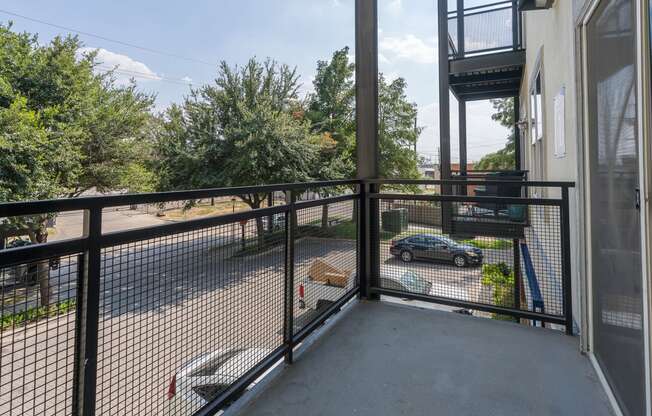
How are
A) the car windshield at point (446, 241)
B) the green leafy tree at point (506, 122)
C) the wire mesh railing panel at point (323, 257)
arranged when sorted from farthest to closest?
the green leafy tree at point (506, 122)
the car windshield at point (446, 241)
the wire mesh railing panel at point (323, 257)

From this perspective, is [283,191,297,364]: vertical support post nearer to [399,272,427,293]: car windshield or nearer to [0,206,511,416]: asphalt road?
[0,206,511,416]: asphalt road

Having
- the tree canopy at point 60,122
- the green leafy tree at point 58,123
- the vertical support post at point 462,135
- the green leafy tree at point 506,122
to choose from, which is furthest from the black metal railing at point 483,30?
the green leafy tree at point 506,122

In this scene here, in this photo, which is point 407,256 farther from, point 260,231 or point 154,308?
point 154,308

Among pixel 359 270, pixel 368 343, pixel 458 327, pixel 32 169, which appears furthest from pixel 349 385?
pixel 32 169

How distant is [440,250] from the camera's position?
2537 mm

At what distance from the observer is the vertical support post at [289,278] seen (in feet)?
6.06

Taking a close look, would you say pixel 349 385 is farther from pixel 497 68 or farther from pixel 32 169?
pixel 32 169

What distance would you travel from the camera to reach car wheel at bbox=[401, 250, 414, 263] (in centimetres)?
264

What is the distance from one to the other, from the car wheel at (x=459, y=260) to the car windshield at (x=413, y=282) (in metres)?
0.29

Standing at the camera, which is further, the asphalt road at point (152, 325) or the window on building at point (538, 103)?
the window on building at point (538, 103)

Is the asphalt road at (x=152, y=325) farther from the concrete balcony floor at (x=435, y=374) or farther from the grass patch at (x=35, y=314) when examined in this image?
the concrete balcony floor at (x=435, y=374)

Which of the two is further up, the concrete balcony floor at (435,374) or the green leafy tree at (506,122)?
the green leafy tree at (506,122)

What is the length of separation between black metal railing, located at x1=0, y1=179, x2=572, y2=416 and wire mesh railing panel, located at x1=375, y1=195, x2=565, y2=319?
1 cm

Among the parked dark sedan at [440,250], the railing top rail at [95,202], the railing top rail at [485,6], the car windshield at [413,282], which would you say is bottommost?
the car windshield at [413,282]
